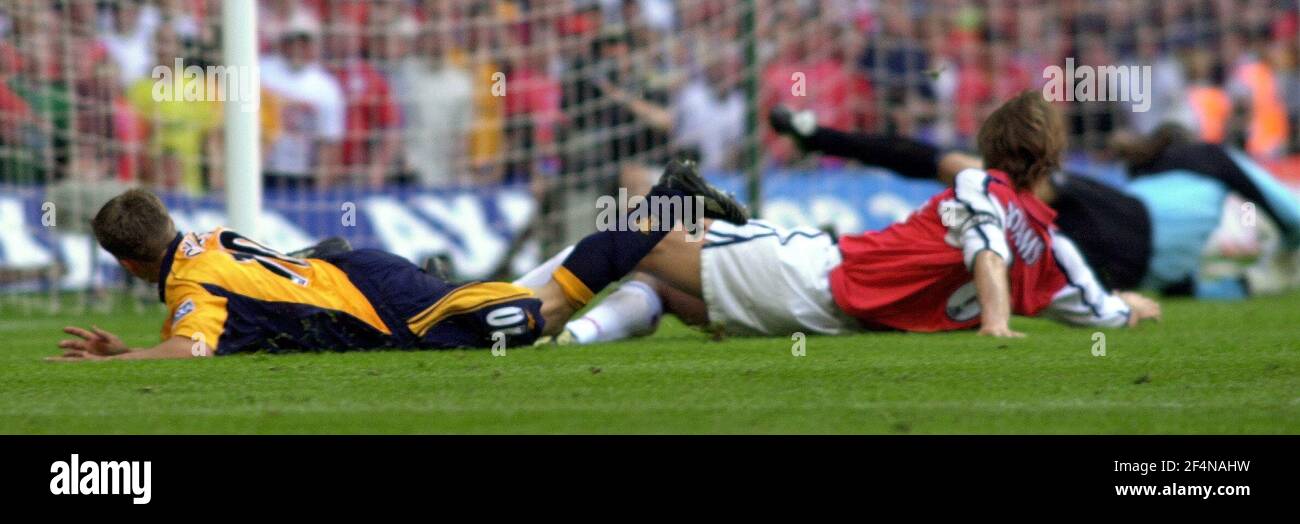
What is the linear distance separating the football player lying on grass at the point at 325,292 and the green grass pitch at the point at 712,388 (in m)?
0.08

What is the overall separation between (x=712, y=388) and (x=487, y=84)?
7.83 m

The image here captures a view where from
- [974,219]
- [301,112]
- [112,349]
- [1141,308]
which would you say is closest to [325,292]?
[112,349]

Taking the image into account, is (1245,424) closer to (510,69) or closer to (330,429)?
(330,429)

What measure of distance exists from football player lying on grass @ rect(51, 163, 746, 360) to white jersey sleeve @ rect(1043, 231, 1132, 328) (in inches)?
47.5

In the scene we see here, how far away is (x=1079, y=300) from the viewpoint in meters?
6.21

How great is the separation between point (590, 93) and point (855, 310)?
543 cm

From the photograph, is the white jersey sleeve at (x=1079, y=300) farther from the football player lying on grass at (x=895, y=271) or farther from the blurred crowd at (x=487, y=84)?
the blurred crowd at (x=487, y=84)

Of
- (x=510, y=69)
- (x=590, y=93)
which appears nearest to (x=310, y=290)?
(x=590, y=93)

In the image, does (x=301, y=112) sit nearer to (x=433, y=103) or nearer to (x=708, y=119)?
(x=433, y=103)

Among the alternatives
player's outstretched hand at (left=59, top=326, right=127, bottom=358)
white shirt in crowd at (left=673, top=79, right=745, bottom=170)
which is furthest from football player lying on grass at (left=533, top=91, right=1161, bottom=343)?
white shirt in crowd at (left=673, top=79, right=745, bottom=170)

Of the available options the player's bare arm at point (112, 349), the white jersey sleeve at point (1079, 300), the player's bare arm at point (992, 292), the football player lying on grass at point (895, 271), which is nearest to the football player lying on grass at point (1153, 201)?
the white jersey sleeve at point (1079, 300)

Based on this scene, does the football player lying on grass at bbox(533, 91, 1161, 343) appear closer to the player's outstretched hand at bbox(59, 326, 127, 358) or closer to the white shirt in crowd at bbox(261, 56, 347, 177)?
the player's outstretched hand at bbox(59, 326, 127, 358)

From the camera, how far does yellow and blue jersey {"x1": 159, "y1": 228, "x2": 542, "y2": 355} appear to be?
206 inches

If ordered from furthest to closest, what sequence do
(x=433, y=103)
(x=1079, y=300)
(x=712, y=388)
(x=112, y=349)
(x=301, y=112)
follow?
(x=433, y=103) → (x=301, y=112) → (x=1079, y=300) → (x=112, y=349) → (x=712, y=388)
